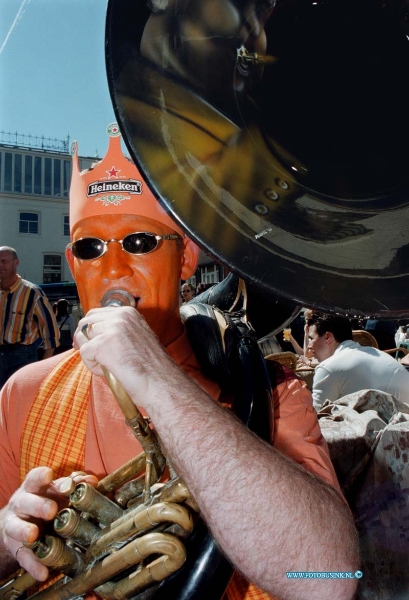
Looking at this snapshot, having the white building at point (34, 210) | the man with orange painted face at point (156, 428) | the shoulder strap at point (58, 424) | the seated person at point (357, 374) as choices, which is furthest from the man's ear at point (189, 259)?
the white building at point (34, 210)

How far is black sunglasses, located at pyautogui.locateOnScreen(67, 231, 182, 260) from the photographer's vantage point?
1.32 m

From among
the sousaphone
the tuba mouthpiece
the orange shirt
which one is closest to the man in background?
the orange shirt

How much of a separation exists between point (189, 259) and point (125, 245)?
10.5 inches

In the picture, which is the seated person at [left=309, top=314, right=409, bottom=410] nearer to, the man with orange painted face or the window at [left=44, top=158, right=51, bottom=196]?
the man with orange painted face

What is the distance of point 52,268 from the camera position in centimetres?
2580

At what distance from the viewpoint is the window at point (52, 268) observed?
84.3 feet

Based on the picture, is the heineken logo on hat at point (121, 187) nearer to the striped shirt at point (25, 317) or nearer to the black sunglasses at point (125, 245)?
the black sunglasses at point (125, 245)

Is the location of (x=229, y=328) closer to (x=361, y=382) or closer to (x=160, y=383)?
(x=160, y=383)

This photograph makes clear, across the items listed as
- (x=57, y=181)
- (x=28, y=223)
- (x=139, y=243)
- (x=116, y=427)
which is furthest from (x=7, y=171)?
(x=116, y=427)

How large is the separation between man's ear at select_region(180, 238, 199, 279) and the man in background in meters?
3.87

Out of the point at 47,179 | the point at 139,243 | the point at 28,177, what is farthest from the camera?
the point at 47,179

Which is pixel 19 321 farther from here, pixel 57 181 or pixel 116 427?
pixel 57 181

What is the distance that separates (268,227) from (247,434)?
0.41 m

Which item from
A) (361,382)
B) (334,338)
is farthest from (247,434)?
(334,338)
